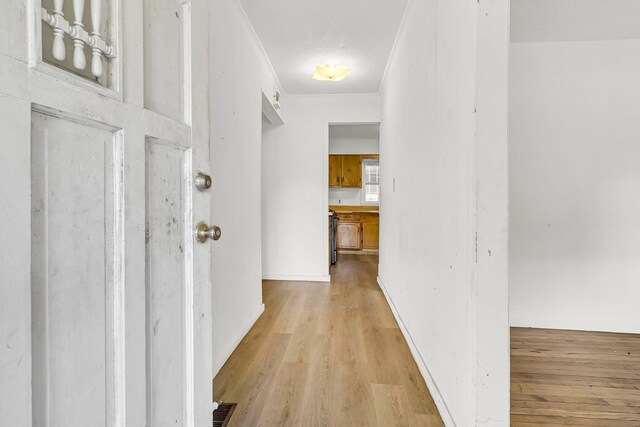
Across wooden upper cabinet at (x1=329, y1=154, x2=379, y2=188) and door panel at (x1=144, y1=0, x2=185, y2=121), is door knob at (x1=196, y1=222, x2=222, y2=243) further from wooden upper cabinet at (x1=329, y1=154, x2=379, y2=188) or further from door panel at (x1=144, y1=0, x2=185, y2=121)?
wooden upper cabinet at (x1=329, y1=154, x2=379, y2=188)

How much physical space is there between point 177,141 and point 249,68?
1.93 m

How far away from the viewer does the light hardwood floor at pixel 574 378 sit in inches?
57.9

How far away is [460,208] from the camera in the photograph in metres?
1.25

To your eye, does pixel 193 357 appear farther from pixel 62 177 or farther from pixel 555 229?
pixel 555 229

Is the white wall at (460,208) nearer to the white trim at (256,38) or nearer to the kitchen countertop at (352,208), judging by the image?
the white trim at (256,38)

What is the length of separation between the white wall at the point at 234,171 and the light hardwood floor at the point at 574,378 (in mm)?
1602

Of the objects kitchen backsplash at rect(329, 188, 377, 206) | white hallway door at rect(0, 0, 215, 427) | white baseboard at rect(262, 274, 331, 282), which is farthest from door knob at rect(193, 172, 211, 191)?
kitchen backsplash at rect(329, 188, 377, 206)

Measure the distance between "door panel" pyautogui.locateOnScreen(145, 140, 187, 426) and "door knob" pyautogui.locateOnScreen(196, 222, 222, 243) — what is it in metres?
0.05

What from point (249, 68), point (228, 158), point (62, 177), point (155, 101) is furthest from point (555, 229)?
point (62, 177)

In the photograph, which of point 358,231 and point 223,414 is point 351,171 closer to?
point 358,231

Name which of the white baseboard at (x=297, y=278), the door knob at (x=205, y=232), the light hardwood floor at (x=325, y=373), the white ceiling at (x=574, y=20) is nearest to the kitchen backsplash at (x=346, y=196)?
the white baseboard at (x=297, y=278)

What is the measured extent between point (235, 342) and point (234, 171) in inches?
44.9

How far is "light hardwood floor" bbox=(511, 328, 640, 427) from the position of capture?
57.9 inches

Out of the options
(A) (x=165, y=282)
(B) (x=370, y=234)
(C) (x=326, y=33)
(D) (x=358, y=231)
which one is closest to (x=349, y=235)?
(D) (x=358, y=231)
